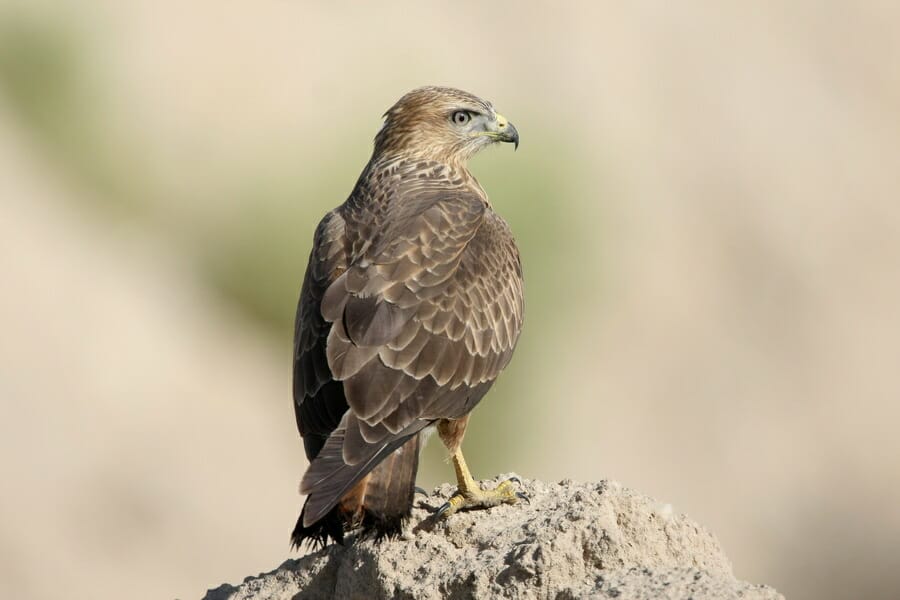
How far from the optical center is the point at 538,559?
5.23 m

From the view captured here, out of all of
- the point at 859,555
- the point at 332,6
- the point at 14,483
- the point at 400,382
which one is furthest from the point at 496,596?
the point at 332,6

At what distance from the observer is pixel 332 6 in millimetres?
20766

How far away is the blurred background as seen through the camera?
1343 centimetres

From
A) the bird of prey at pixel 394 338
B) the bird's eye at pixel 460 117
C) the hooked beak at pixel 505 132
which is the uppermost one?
the bird's eye at pixel 460 117

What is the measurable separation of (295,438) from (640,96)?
10550 millimetres

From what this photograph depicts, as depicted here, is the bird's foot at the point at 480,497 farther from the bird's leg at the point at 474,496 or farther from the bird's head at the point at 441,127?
the bird's head at the point at 441,127

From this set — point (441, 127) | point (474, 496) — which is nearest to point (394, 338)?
point (474, 496)

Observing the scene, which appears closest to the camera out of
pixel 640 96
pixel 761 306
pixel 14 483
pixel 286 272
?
pixel 14 483

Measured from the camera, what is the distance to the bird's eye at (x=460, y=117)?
7.95 metres

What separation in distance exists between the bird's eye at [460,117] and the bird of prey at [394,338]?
437 millimetres

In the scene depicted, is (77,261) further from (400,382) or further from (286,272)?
(400,382)

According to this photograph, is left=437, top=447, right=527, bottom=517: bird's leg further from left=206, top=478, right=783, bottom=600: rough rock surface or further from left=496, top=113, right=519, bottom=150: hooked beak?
left=496, top=113, right=519, bottom=150: hooked beak

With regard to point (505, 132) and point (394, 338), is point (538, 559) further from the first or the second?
Result: point (505, 132)

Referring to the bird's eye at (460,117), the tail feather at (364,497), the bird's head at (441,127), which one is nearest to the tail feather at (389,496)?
the tail feather at (364,497)
